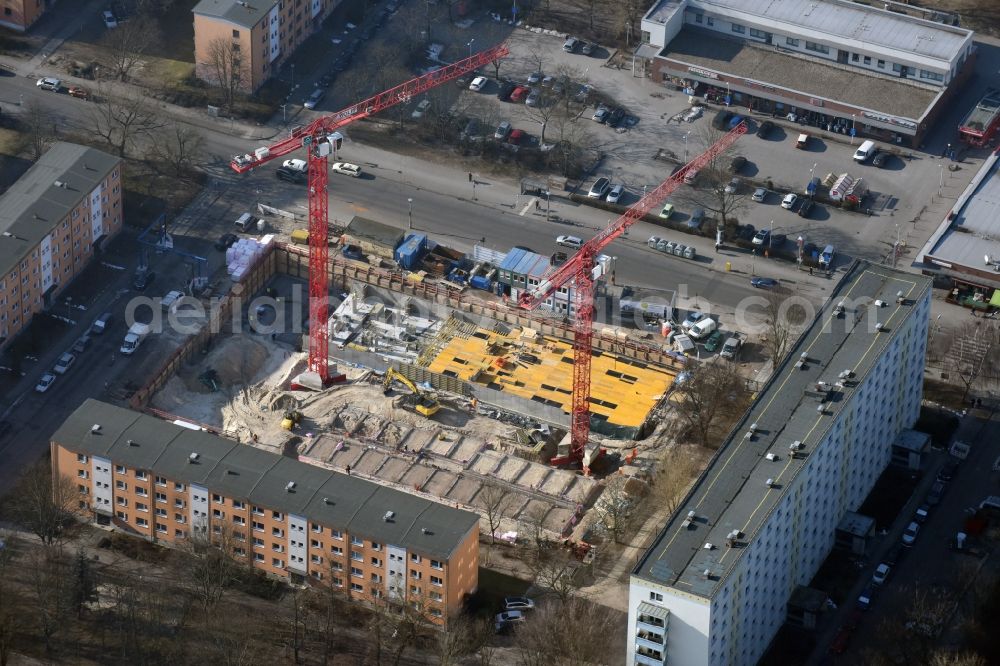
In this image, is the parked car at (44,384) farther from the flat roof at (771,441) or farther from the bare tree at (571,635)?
the flat roof at (771,441)

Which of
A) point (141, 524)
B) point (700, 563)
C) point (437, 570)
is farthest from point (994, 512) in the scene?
point (141, 524)

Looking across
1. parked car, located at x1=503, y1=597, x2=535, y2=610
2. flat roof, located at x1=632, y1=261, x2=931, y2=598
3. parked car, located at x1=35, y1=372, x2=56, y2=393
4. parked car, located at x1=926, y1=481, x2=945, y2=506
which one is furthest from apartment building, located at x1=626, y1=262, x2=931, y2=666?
parked car, located at x1=35, y1=372, x2=56, y2=393

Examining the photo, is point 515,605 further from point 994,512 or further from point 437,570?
point 994,512

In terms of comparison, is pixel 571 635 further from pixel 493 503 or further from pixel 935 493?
pixel 935 493

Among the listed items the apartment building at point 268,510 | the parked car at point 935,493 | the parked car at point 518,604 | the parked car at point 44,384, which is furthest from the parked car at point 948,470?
the parked car at point 44,384

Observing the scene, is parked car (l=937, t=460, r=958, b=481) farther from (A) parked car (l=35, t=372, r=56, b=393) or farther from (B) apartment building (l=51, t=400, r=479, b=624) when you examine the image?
(A) parked car (l=35, t=372, r=56, b=393)
